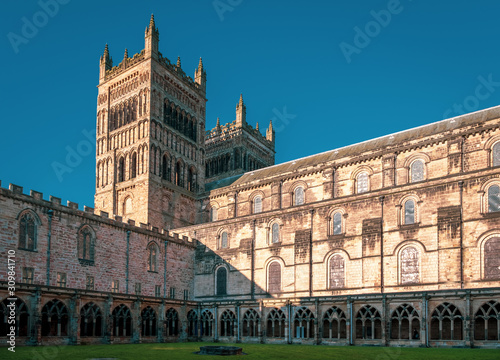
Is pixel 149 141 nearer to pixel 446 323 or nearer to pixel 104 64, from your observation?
pixel 104 64

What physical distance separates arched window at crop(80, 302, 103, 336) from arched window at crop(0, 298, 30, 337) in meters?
4.00

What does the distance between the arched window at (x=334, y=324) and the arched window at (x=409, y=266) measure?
19.9 ft

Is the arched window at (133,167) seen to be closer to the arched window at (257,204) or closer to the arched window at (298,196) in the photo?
the arched window at (257,204)

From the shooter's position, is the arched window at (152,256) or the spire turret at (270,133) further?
the spire turret at (270,133)

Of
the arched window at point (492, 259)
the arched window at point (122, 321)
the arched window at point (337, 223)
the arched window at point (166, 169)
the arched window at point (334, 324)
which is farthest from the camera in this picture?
the arched window at point (166, 169)

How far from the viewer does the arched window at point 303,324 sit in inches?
1439

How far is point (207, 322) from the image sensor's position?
138 ft

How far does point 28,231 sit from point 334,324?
2282 centimetres

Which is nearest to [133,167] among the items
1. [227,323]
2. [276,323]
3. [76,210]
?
[76,210]

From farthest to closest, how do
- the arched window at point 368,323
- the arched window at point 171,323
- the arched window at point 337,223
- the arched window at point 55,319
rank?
the arched window at point 337,223 → the arched window at point 171,323 → the arched window at point 368,323 → the arched window at point 55,319

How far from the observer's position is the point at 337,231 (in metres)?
42.9

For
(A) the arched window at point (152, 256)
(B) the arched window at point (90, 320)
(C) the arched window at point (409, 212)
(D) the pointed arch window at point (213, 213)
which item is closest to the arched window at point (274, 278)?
(A) the arched window at point (152, 256)

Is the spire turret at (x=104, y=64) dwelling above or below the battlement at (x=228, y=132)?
above

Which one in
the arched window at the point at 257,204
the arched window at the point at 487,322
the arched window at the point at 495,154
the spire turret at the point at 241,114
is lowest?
the arched window at the point at 487,322
